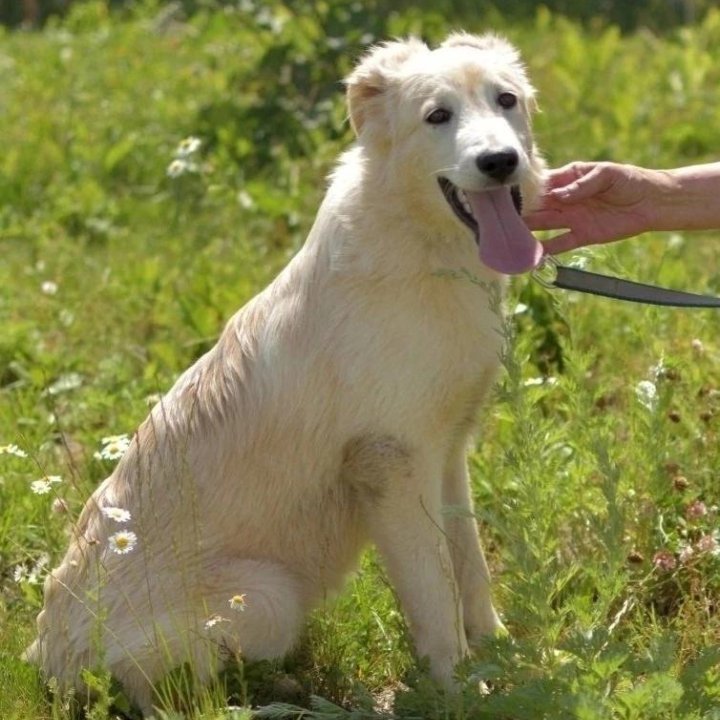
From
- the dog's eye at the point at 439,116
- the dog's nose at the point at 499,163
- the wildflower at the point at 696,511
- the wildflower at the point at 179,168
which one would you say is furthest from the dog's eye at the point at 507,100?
the wildflower at the point at 179,168

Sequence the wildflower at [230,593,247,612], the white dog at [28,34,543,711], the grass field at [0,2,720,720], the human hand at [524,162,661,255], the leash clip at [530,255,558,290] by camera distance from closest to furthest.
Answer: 1. the grass field at [0,2,720,720]
2. the wildflower at [230,593,247,612]
3. the white dog at [28,34,543,711]
4. the leash clip at [530,255,558,290]
5. the human hand at [524,162,661,255]

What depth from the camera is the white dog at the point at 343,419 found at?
3514 mm

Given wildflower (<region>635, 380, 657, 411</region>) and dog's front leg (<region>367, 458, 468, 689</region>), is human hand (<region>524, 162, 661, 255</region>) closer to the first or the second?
wildflower (<region>635, 380, 657, 411</region>)

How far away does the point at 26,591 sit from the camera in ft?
13.0

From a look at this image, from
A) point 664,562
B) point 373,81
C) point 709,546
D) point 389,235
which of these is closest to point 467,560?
point 664,562

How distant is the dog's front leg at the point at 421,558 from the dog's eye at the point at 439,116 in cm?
81

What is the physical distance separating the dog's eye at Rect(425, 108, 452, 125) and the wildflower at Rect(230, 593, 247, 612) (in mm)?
1212

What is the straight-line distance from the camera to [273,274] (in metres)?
6.01

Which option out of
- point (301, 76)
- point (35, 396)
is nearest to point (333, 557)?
point (35, 396)

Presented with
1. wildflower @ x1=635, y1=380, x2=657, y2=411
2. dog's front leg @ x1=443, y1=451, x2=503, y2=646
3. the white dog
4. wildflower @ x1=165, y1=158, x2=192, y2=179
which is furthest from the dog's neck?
wildflower @ x1=165, y1=158, x2=192, y2=179

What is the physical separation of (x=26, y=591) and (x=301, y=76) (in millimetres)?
4155

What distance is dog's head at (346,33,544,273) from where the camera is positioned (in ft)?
11.2

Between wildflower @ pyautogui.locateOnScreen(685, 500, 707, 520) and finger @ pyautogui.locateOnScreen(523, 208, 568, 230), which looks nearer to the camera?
finger @ pyautogui.locateOnScreen(523, 208, 568, 230)

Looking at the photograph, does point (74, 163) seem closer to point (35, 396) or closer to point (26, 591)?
point (35, 396)
